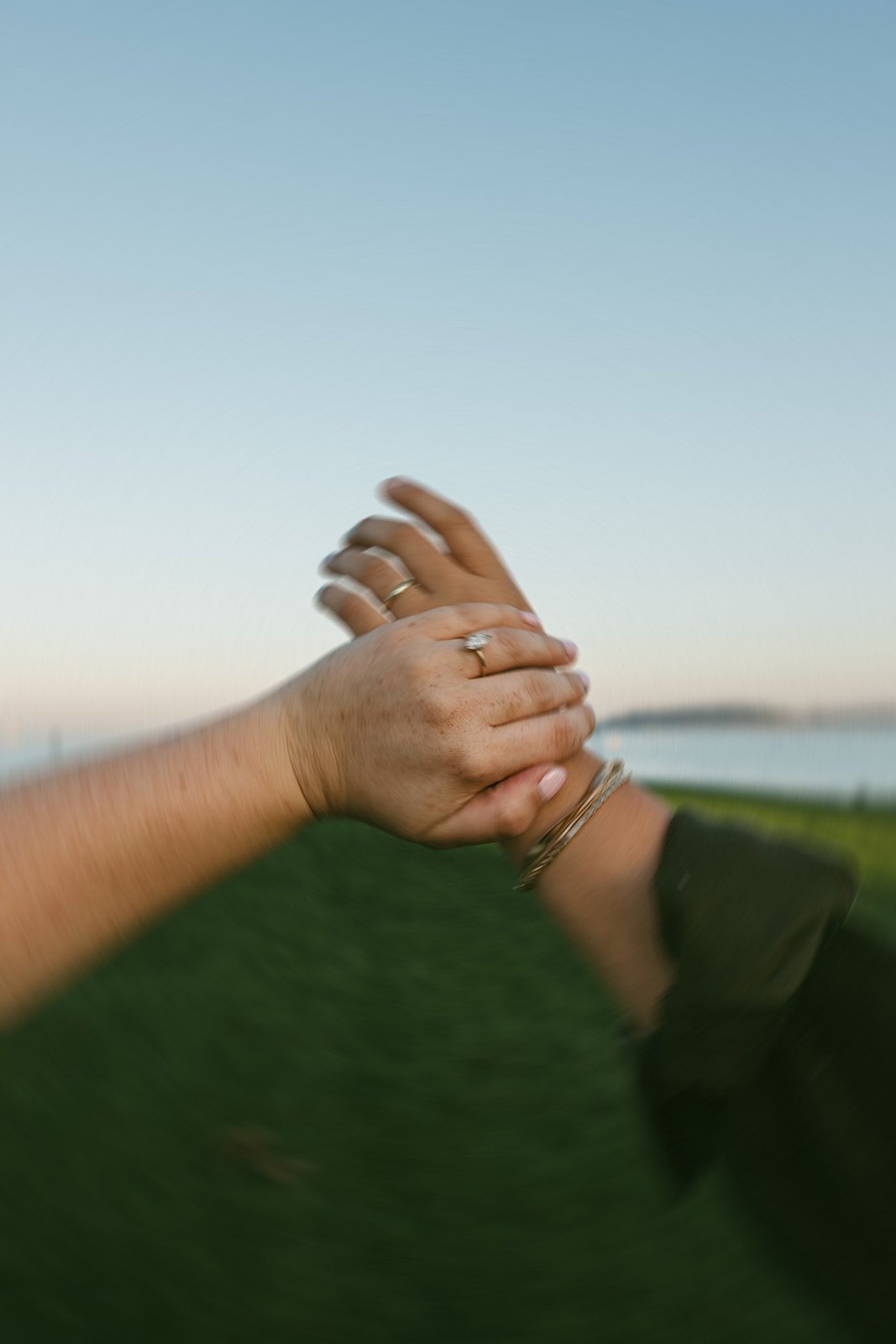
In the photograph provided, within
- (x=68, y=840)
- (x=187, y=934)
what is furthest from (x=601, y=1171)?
(x=187, y=934)

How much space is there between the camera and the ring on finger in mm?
1090

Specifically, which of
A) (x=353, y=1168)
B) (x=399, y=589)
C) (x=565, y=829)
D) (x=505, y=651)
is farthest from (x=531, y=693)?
(x=353, y=1168)

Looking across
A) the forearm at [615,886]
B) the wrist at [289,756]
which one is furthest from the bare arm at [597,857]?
the wrist at [289,756]

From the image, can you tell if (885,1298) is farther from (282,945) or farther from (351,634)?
(282,945)

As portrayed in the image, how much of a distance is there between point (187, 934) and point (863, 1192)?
2751mm

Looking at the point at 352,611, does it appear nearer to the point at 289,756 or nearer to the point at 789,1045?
A: the point at 289,756

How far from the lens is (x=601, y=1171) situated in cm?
183

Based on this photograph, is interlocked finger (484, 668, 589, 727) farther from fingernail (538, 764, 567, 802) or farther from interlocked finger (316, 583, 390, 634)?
interlocked finger (316, 583, 390, 634)

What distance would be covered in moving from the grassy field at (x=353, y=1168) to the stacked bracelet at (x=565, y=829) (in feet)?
0.59

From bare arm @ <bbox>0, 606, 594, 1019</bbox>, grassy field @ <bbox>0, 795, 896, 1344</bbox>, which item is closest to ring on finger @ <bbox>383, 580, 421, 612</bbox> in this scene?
bare arm @ <bbox>0, 606, 594, 1019</bbox>

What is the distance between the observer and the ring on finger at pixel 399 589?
3.58ft

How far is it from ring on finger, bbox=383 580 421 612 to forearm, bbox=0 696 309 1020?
1.38ft

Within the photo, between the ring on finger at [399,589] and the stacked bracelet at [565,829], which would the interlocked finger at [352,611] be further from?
the stacked bracelet at [565,829]

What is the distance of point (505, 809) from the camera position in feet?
2.75
